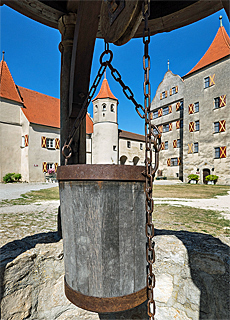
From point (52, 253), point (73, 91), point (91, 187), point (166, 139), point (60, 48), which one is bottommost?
point (52, 253)

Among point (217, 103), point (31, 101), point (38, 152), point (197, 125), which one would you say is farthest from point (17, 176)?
point (217, 103)

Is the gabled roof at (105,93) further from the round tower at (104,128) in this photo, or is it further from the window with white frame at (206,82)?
the window with white frame at (206,82)

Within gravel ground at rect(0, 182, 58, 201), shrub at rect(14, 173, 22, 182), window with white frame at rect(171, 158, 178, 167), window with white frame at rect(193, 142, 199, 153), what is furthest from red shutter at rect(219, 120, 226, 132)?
shrub at rect(14, 173, 22, 182)

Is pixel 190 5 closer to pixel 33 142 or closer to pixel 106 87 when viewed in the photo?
pixel 33 142

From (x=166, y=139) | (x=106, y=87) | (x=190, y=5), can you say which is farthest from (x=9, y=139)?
(x=190, y=5)

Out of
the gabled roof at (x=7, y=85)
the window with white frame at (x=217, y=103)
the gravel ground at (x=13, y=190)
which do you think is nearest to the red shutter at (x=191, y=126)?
the window with white frame at (x=217, y=103)

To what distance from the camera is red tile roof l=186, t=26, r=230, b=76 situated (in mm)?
18558

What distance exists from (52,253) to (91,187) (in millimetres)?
1509

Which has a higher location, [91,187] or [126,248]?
[91,187]

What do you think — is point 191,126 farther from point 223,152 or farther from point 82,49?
point 82,49

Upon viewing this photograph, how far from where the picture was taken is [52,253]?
2445 millimetres

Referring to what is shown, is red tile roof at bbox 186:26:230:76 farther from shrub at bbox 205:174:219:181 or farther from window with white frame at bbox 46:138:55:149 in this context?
window with white frame at bbox 46:138:55:149

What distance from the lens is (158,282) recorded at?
2369 mm

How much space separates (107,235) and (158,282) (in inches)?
56.1
